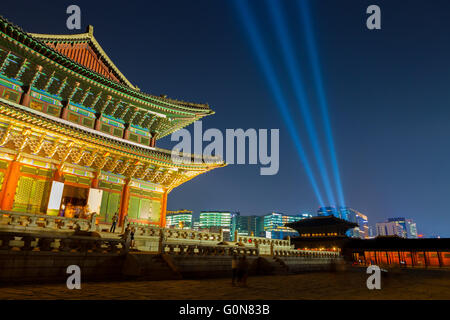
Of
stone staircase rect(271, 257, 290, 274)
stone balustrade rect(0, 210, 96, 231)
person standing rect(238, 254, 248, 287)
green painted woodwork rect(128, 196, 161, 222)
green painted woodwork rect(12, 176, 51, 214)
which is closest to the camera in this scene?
person standing rect(238, 254, 248, 287)

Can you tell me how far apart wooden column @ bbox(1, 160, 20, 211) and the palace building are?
0.05 metres

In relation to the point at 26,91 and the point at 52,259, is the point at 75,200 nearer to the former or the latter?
the point at 26,91

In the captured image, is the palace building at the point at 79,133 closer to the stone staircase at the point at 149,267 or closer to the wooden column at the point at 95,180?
the wooden column at the point at 95,180

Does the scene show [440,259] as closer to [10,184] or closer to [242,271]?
[242,271]

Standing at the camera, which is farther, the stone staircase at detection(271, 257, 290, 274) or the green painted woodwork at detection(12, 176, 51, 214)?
the green painted woodwork at detection(12, 176, 51, 214)

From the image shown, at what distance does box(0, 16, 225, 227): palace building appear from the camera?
1723cm

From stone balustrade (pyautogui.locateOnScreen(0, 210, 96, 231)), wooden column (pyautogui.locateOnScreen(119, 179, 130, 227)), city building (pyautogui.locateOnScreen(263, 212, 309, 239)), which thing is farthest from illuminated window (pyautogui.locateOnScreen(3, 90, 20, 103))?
city building (pyautogui.locateOnScreen(263, 212, 309, 239))

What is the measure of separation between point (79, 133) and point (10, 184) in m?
5.12

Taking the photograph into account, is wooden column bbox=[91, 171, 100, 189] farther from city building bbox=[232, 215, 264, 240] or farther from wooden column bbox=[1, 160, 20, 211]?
city building bbox=[232, 215, 264, 240]

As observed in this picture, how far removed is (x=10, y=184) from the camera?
17281mm

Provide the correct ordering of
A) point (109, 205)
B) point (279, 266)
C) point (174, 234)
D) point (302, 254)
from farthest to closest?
point (302, 254) < point (109, 205) < point (174, 234) < point (279, 266)

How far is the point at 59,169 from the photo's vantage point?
19609mm

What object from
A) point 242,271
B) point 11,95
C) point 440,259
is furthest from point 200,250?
point 440,259

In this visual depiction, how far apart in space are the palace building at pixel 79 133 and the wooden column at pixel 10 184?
2.1 inches
